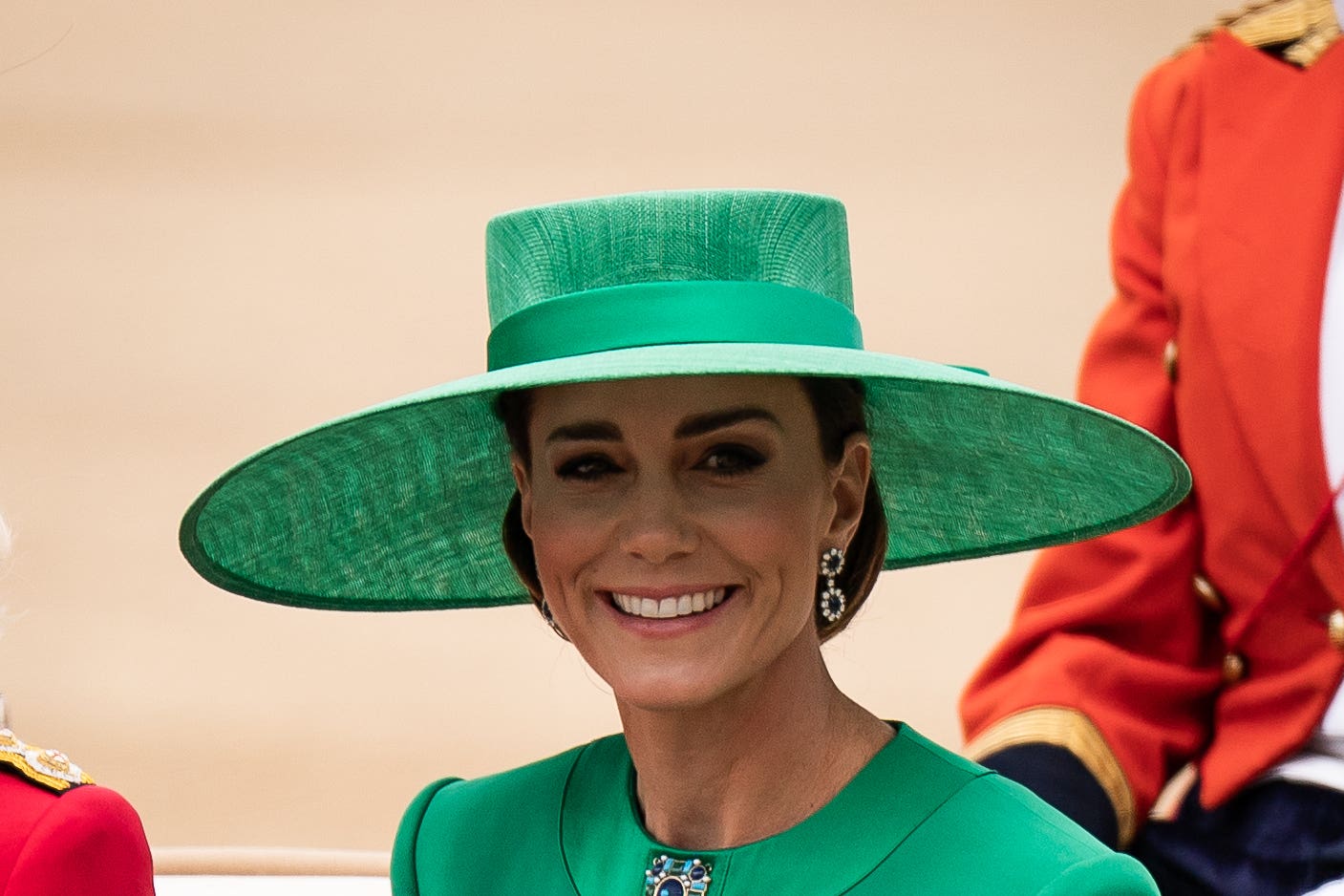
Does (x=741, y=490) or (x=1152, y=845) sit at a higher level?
(x=741, y=490)

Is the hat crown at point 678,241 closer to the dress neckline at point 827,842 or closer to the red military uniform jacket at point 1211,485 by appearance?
the dress neckline at point 827,842

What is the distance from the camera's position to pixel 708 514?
4.36 ft

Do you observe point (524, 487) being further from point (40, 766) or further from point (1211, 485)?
point (1211, 485)

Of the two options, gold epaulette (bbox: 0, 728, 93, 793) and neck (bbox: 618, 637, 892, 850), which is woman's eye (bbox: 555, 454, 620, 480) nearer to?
neck (bbox: 618, 637, 892, 850)

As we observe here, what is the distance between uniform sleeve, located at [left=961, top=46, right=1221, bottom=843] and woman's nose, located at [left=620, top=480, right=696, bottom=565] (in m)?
0.72

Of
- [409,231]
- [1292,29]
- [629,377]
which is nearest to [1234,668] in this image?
[1292,29]

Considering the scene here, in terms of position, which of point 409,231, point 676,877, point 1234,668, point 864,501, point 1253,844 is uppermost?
point 864,501

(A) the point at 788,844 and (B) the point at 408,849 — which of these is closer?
(A) the point at 788,844

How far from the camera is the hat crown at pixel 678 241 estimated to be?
1.35 metres

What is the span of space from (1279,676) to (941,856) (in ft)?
2.44

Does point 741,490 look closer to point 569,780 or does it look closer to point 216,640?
point 569,780

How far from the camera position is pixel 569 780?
1.57 meters

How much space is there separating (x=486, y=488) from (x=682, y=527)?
12.8 inches

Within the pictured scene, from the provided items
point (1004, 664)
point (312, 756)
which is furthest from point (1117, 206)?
point (312, 756)
